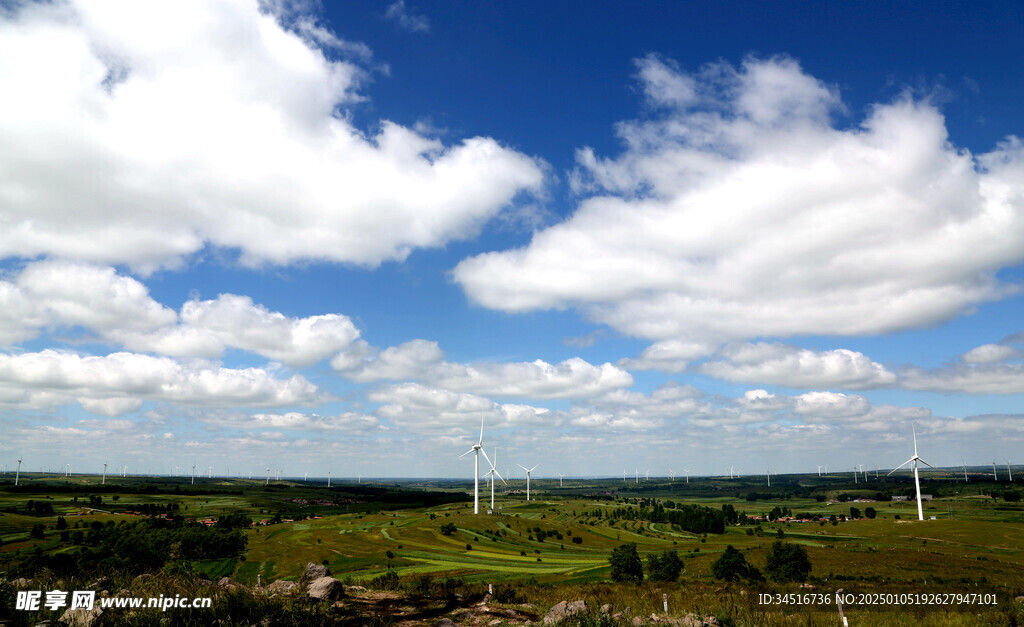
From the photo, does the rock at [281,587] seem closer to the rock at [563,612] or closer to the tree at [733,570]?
the rock at [563,612]

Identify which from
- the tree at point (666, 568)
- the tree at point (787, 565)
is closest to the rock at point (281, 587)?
the tree at point (666, 568)

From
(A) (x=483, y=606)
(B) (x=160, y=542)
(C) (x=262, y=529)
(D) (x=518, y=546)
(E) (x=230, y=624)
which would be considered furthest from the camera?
(C) (x=262, y=529)

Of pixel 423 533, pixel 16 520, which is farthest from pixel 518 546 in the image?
pixel 16 520

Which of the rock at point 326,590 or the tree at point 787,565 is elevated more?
the rock at point 326,590

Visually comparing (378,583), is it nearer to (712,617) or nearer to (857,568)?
(712,617)

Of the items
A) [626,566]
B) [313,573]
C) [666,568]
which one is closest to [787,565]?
[666,568]

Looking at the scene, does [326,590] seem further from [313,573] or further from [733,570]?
[733,570]

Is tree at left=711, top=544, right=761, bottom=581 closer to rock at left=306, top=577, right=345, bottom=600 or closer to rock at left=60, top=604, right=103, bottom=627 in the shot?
rock at left=306, top=577, right=345, bottom=600
